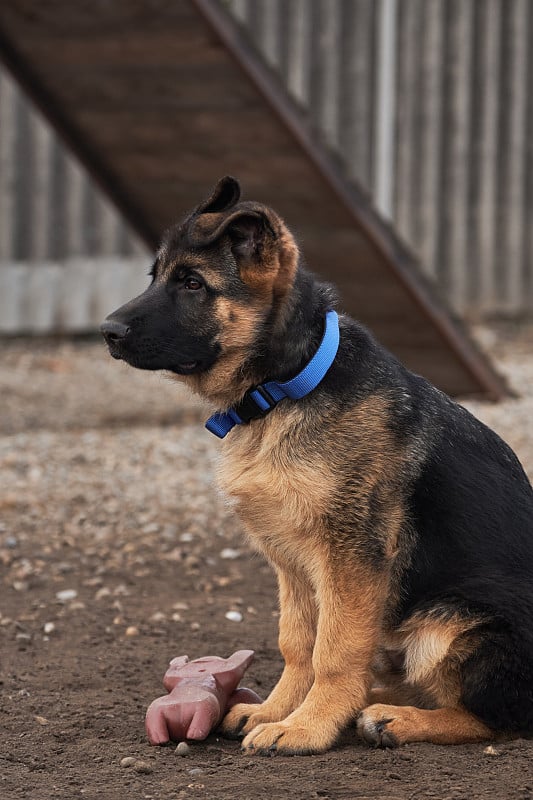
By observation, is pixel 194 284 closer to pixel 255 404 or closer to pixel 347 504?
pixel 255 404

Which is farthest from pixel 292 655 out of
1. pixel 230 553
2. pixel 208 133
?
pixel 208 133

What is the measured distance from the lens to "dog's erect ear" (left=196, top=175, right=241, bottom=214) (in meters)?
4.51

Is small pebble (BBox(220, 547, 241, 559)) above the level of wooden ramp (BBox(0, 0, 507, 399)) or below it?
below

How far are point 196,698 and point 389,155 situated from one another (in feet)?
37.9

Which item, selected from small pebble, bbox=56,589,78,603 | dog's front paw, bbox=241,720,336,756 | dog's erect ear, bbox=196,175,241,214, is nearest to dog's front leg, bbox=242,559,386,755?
dog's front paw, bbox=241,720,336,756

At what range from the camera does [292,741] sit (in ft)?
13.9

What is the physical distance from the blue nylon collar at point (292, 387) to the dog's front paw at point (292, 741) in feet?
3.67

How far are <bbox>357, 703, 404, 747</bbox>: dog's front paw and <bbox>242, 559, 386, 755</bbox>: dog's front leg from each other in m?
0.05

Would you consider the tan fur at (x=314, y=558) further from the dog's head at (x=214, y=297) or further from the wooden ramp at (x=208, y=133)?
the wooden ramp at (x=208, y=133)

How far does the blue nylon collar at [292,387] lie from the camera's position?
4.43 metres

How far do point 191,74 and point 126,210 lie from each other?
2180 mm

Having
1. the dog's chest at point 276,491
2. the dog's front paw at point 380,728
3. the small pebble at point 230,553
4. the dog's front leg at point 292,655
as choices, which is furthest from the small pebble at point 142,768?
the small pebble at point 230,553

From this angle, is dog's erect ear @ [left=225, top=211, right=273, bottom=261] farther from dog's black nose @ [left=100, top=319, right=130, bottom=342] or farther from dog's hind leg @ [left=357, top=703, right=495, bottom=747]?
dog's hind leg @ [left=357, top=703, right=495, bottom=747]

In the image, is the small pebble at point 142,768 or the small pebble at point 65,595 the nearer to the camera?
the small pebble at point 142,768
